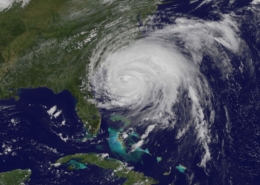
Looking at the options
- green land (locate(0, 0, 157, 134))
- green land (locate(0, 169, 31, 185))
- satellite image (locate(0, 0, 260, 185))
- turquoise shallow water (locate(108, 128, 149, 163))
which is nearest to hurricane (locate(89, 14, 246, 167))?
satellite image (locate(0, 0, 260, 185))

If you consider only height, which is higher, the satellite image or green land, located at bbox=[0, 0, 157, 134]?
green land, located at bbox=[0, 0, 157, 134]

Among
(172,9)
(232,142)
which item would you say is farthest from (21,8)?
(232,142)

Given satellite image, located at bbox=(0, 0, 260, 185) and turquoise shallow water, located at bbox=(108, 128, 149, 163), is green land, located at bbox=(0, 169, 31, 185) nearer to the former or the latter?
satellite image, located at bbox=(0, 0, 260, 185)

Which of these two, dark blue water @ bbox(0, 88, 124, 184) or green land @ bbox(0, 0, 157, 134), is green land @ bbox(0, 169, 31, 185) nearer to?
dark blue water @ bbox(0, 88, 124, 184)

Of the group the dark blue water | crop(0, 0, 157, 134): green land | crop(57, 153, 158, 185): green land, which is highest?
crop(0, 0, 157, 134): green land

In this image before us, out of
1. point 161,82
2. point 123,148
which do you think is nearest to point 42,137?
point 123,148

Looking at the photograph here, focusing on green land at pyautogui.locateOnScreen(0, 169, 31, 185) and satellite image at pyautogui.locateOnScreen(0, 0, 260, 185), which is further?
satellite image at pyautogui.locateOnScreen(0, 0, 260, 185)
